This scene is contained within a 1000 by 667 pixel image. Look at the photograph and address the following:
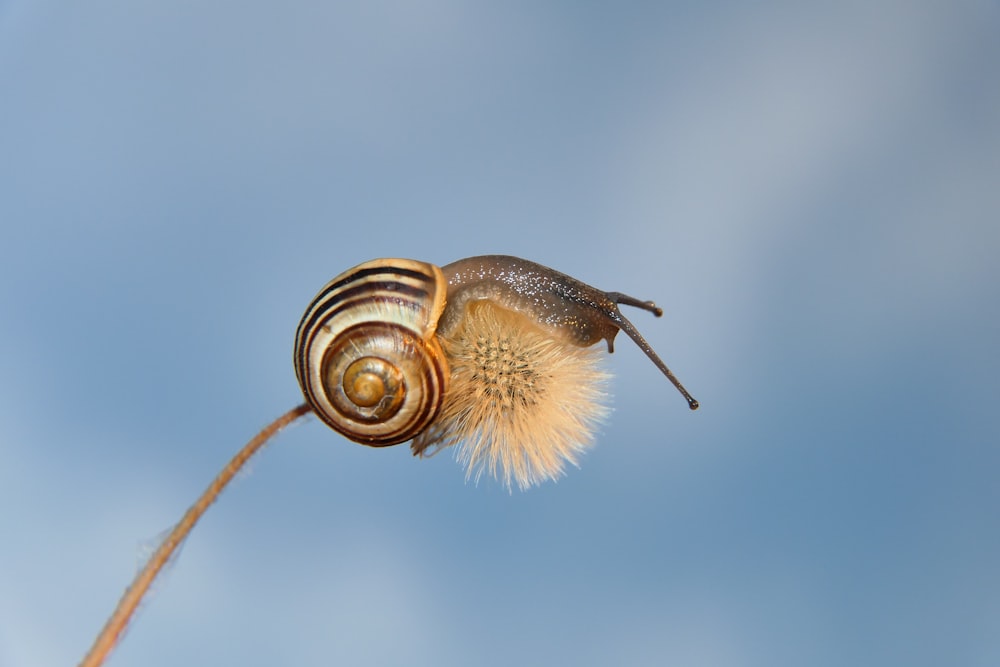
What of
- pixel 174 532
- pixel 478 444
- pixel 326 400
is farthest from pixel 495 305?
pixel 174 532

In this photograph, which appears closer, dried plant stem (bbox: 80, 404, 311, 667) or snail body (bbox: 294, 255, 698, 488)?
dried plant stem (bbox: 80, 404, 311, 667)

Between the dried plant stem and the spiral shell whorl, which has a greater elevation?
the spiral shell whorl

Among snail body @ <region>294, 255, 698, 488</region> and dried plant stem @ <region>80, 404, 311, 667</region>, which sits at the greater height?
snail body @ <region>294, 255, 698, 488</region>

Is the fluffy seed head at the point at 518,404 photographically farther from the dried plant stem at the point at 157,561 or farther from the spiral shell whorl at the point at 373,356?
the dried plant stem at the point at 157,561

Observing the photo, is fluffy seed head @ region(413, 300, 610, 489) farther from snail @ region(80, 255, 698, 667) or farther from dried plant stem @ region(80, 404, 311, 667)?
dried plant stem @ region(80, 404, 311, 667)

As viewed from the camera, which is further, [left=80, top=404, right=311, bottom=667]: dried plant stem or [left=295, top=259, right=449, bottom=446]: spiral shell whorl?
[left=295, top=259, right=449, bottom=446]: spiral shell whorl

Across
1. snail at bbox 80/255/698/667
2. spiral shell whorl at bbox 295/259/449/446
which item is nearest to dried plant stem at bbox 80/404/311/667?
snail at bbox 80/255/698/667

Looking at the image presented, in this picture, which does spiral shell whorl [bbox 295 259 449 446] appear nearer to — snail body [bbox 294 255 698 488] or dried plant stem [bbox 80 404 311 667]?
snail body [bbox 294 255 698 488]

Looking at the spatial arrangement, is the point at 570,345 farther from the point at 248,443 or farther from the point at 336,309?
the point at 248,443

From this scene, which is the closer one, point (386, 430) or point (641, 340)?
point (386, 430)
